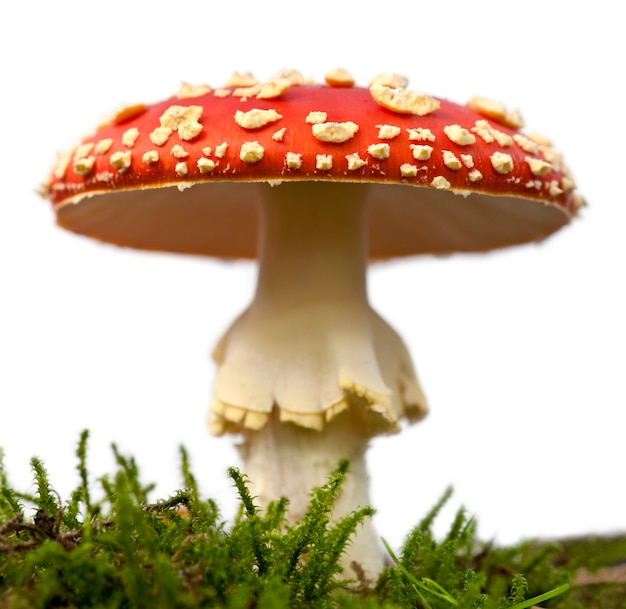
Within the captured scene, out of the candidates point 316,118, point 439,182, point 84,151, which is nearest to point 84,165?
point 84,151

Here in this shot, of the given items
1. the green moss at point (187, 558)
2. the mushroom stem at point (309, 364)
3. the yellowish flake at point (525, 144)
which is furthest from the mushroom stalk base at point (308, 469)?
the yellowish flake at point (525, 144)

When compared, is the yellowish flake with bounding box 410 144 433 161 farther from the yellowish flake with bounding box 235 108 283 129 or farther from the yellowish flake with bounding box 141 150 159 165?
the yellowish flake with bounding box 141 150 159 165

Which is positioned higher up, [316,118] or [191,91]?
[191,91]

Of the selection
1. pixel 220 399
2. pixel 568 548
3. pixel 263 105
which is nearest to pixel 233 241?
pixel 220 399

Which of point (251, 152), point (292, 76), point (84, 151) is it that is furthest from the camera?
point (292, 76)

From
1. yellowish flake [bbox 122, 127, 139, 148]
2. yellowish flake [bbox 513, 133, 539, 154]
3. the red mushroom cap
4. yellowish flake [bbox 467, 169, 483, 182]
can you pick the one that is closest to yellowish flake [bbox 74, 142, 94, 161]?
the red mushroom cap

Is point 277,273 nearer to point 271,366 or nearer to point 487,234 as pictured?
point 271,366

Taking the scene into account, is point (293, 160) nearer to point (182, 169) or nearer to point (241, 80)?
point (182, 169)
